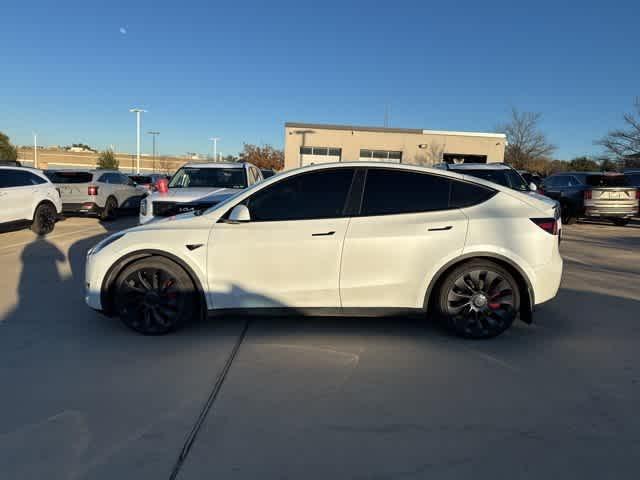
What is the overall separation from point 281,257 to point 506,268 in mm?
2172

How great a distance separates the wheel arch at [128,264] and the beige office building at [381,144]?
32.6 meters

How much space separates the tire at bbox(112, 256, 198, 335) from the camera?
4.49 metres

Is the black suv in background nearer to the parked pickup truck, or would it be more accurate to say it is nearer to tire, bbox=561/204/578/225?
tire, bbox=561/204/578/225

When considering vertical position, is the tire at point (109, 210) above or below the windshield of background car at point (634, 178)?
below

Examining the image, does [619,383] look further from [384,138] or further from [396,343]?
[384,138]

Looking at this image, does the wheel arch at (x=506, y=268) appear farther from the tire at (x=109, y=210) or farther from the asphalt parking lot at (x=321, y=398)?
the tire at (x=109, y=210)

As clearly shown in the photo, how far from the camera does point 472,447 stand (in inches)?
111

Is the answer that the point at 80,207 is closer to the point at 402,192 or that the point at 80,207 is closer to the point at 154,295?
the point at 154,295

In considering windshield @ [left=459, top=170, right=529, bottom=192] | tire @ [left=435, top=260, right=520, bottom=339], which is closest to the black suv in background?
windshield @ [left=459, top=170, right=529, bottom=192]

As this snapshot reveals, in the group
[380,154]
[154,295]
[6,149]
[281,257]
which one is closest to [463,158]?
[380,154]

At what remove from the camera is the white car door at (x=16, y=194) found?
10.4 metres

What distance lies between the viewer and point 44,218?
1157cm

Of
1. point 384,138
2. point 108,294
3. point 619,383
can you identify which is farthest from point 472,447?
point 384,138

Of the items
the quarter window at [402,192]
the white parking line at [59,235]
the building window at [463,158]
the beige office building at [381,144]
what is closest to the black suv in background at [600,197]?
the quarter window at [402,192]
